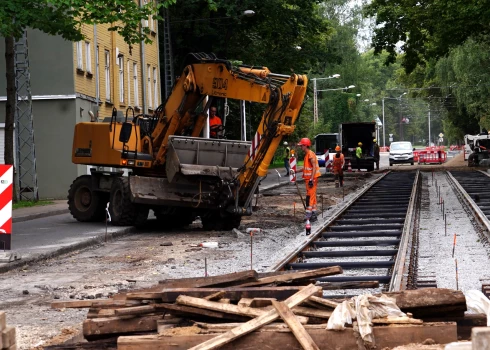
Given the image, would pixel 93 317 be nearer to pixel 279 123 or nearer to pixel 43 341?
pixel 43 341

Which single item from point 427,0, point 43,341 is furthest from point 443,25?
point 43,341

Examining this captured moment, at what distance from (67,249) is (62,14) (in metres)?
7.08

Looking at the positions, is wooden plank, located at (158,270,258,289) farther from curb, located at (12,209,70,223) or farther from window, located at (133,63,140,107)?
window, located at (133,63,140,107)

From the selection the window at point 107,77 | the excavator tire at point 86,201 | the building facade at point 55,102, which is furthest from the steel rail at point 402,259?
the window at point 107,77

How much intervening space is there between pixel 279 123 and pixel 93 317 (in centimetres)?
1270

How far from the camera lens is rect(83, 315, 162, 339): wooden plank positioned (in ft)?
27.0

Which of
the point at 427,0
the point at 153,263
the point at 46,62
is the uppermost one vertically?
the point at 427,0

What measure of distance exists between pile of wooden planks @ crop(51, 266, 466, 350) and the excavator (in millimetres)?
11957

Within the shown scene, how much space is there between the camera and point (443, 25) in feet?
143

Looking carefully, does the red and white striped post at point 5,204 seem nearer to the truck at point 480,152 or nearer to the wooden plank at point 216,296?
the wooden plank at point 216,296

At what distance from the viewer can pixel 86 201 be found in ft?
81.5

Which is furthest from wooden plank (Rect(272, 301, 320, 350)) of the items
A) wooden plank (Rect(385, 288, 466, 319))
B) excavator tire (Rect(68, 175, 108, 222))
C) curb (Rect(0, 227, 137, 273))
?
excavator tire (Rect(68, 175, 108, 222))

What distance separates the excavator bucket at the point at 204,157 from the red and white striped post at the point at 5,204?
5455 mm

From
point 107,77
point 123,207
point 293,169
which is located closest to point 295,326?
point 123,207
